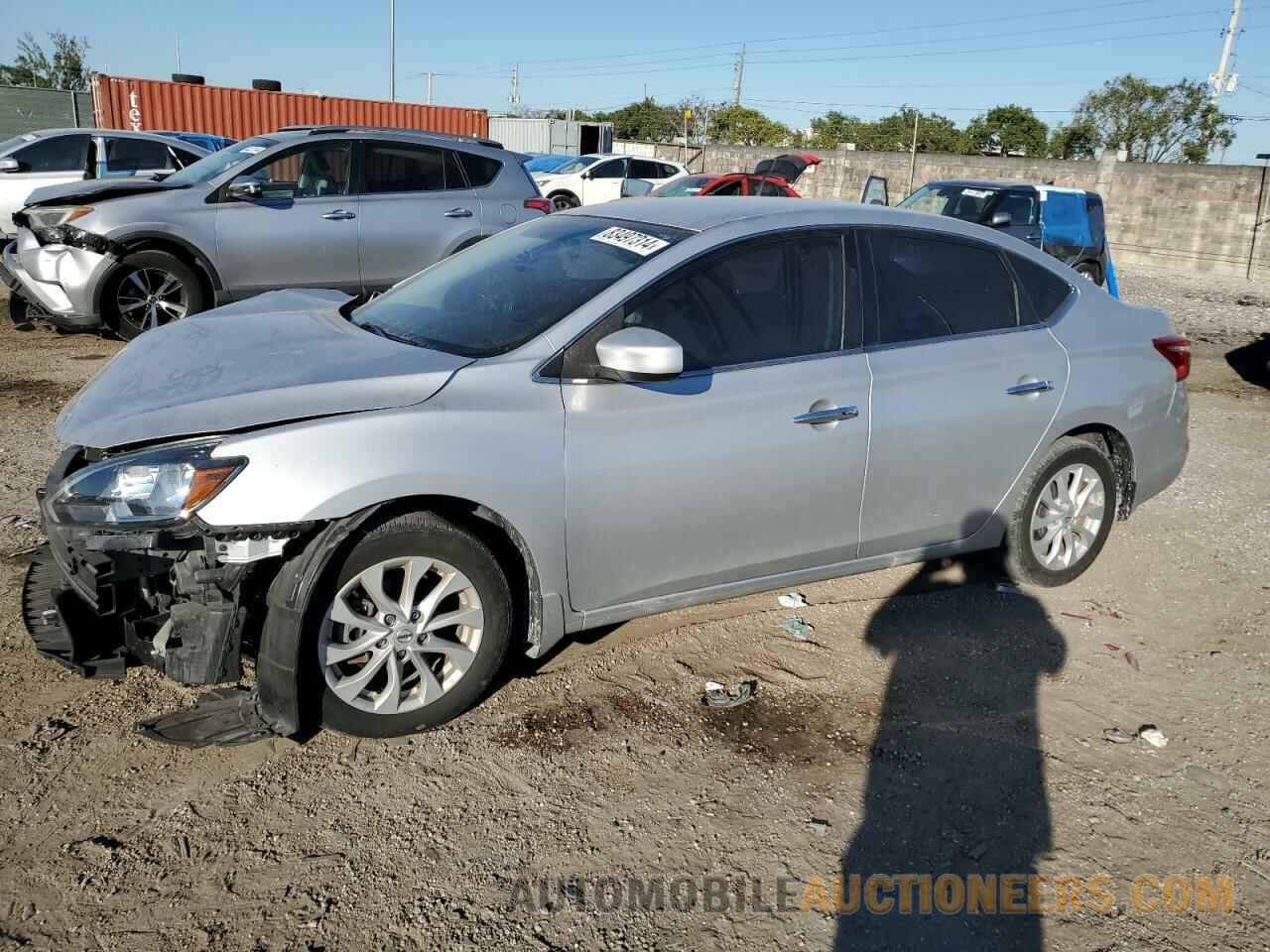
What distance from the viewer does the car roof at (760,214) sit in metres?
4.10

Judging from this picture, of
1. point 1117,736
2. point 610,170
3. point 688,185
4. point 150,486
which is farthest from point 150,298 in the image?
point 610,170

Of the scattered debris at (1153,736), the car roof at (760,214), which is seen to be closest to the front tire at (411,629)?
the car roof at (760,214)

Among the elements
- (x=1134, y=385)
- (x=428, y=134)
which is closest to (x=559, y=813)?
(x=1134, y=385)

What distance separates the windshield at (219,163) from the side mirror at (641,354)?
659cm

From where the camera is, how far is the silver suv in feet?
26.3

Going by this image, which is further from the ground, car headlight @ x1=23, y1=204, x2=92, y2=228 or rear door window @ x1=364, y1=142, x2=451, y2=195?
rear door window @ x1=364, y1=142, x2=451, y2=195

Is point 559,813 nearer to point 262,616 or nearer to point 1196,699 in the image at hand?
point 262,616

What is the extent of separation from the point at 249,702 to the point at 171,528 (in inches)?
24.4

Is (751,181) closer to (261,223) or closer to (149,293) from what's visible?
(261,223)

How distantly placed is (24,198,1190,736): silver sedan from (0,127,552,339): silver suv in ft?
13.7

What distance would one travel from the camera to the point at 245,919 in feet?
8.67

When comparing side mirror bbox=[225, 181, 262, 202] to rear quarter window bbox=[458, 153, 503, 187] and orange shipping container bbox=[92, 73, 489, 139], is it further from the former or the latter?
orange shipping container bbox=[92, 73, 489, 139]

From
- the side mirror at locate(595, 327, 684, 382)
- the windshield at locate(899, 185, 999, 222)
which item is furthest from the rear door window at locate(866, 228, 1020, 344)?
the windshield at locate(899, 185, 999, 222)

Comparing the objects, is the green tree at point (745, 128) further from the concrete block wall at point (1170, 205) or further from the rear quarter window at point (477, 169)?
the rear quarter window at point (477, 169)
